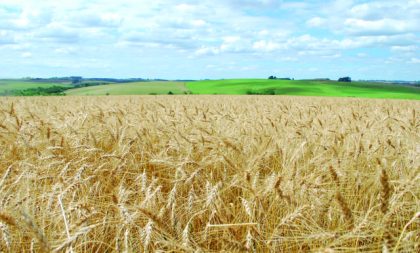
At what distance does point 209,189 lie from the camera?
6.53 feet

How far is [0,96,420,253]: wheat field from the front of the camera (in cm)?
156

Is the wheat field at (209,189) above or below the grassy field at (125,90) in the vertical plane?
above

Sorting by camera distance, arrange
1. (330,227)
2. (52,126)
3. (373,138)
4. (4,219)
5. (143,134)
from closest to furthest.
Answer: (4,219) → (330,227) → (373,138) → (143,134) → (52,126)

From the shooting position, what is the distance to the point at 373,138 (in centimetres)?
307

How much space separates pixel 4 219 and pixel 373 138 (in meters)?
2.66

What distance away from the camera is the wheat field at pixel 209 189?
1558mm

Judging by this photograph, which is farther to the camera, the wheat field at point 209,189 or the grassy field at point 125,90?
the grassy field at point 125,90

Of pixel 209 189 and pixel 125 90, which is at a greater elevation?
pixel 209 189

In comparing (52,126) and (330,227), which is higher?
(52,126)

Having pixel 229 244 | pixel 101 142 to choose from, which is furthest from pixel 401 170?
pixel 101 142

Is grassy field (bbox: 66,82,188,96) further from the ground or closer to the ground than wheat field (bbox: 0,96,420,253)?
closer to the ground

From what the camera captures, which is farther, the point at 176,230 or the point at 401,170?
the point at 401,170

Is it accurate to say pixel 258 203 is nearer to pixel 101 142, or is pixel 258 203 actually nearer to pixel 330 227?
pixel 330 227

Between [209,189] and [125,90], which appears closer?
[209,189]
